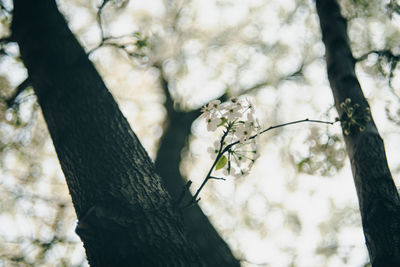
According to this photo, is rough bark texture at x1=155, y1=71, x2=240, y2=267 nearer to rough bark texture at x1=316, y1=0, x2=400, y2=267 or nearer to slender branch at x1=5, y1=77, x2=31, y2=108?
rough bark texture at x1=316, y1=0, x2=400, y2=267

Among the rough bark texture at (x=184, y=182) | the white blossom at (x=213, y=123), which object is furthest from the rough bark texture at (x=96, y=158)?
the white blossom at (x=213, y=123)

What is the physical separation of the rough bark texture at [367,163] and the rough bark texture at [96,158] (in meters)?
0.82

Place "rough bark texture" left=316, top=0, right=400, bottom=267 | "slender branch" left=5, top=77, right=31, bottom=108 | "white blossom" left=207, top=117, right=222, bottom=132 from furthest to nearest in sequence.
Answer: "slender branch" left=5, top=77, right=31, bottom=108, "white blossom" left=207, top=117, right=222, bottom=132, "rough bark texture" left=316, top=0, right=400, bottom=267

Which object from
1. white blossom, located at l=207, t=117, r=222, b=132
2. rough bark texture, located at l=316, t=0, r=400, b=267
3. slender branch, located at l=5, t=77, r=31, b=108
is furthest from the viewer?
slender branch, located at l=5, t=77, r=31, b=108

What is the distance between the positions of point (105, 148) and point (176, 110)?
11.0ft

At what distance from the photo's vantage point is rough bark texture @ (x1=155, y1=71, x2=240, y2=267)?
2.62 m

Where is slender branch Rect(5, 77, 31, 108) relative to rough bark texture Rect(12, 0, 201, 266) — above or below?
above

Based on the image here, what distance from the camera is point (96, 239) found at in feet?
4.73

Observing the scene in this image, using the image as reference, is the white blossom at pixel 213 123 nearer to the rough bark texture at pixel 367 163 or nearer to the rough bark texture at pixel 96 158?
the rough bark texture at pixel 96 158

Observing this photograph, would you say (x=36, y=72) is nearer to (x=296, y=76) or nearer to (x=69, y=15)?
(x=69, y=15)

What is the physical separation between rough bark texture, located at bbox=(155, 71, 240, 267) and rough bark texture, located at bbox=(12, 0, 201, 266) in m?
0.24

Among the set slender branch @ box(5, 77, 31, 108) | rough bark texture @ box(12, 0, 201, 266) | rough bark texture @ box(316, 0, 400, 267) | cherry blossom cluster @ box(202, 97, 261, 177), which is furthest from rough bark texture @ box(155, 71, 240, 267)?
slender branch @ box(5, 77, 31, 108)

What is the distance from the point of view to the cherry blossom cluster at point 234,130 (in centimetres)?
140

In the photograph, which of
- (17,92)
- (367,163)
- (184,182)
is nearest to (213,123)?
(367,163)
